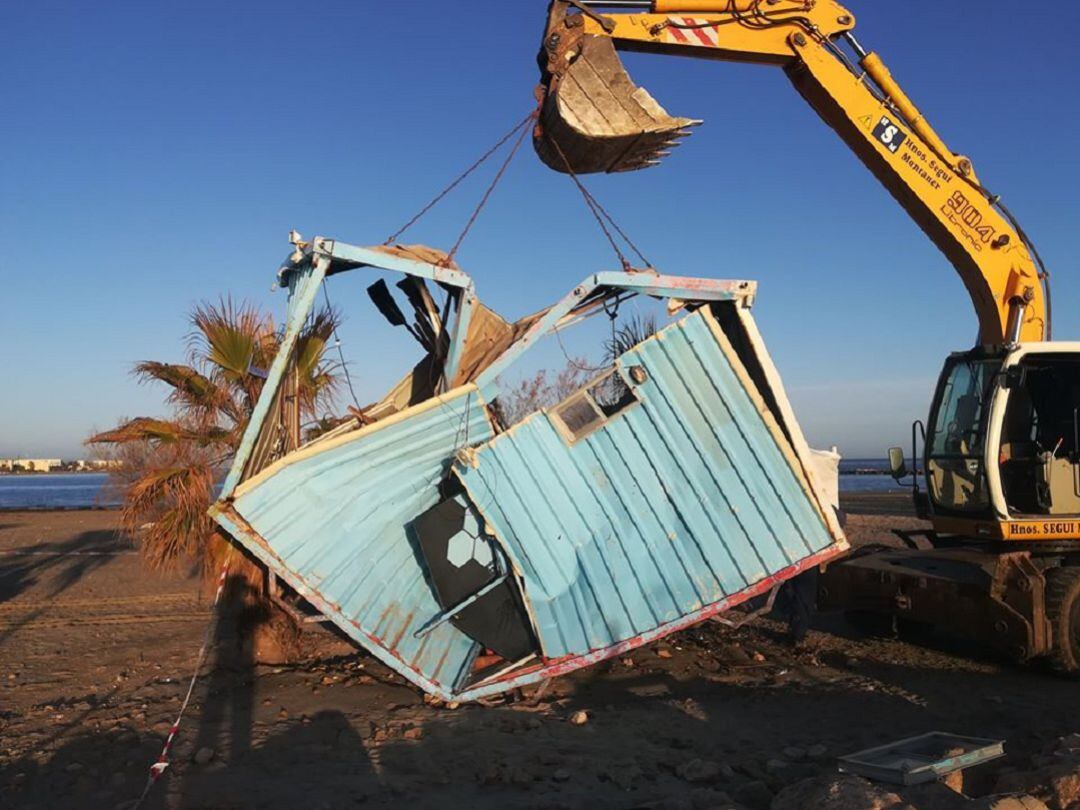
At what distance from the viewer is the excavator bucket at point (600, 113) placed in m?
7.37

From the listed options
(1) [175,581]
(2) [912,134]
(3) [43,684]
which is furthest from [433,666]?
(1) [175,581]

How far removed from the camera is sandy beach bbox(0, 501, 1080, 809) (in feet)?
18.1

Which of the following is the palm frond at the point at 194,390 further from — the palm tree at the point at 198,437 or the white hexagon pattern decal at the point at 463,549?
the white hexagon pattern decal at the point at 463,549

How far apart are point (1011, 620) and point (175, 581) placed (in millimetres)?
13328

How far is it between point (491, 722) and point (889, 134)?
6.82 meters

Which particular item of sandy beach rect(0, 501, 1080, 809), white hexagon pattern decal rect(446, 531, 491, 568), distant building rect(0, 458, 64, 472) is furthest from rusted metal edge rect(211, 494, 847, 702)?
distant building rect(0, 458, 64, 472)

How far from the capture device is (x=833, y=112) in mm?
9180

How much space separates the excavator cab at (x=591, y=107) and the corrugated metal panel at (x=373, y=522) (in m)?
2.29

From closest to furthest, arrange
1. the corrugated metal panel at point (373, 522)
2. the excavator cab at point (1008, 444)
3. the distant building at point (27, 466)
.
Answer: the corrugated metal panel at point (373, 522) → the excavator cab at point (1008, 444) → the distant building at point (27, 466)

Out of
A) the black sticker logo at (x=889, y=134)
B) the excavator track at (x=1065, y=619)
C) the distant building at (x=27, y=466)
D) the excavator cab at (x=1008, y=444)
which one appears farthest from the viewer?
the distant building at (x=27, y=466)

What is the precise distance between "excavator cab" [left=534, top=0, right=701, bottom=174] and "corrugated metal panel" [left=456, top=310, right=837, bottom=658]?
1549 mm

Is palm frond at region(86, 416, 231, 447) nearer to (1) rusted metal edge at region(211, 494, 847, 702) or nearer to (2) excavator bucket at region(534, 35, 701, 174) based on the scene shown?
(1) rusted metal edge at region(211, 494, 847, 702)

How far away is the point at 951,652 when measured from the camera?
9.43 metres

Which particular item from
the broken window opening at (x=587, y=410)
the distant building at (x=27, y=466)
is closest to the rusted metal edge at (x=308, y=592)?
the broken window opening at (x=587, y=410)
